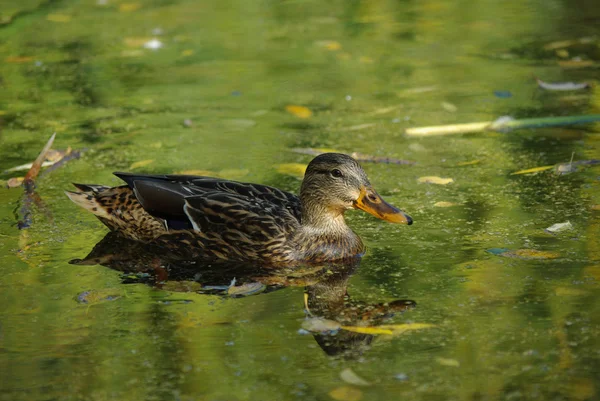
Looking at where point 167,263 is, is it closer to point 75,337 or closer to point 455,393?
point 75,337

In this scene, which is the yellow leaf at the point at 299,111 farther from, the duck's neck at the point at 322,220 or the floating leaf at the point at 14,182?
the duck's neck at the point at 322,220

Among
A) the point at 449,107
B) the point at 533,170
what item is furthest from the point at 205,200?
the point at 449,107

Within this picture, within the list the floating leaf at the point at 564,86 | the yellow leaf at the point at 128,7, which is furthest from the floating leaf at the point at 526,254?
the yellow leaf at the point at 128,7

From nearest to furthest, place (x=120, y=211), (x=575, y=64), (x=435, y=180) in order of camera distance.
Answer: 1. (x=120, y=211)
2. (x=435, y=180)
3. (x=575, y=64)

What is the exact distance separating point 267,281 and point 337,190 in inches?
29.0

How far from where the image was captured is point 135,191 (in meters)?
6.44

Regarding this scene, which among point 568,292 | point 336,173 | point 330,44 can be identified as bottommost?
point 330,44

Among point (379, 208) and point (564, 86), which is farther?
point (564, 86)

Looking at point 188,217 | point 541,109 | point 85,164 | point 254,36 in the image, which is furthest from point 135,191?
point 254,36

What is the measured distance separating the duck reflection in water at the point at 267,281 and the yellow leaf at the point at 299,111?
2.76 meters

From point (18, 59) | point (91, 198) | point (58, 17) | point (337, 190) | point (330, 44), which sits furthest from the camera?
point (58, 17)

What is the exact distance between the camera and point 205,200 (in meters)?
6.25

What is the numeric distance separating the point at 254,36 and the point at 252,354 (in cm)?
762

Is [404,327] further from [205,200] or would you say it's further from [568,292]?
[205,200]
